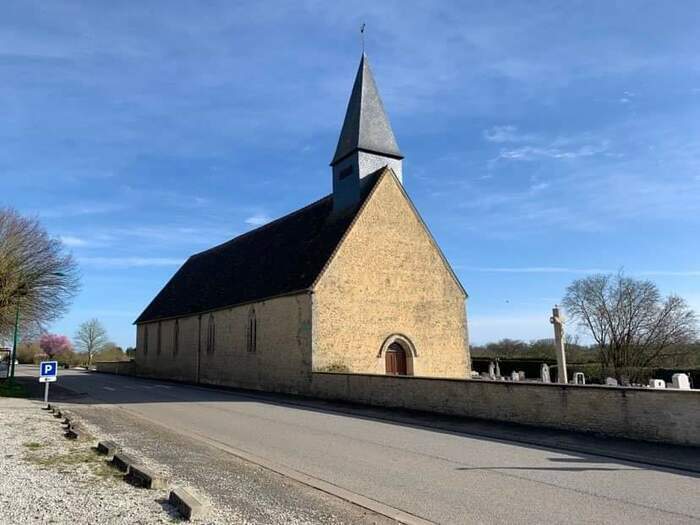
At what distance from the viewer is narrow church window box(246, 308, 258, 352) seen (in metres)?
26.4

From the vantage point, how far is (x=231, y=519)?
18.5 ft

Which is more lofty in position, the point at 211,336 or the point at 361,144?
the point at 361,144

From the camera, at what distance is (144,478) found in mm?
6973

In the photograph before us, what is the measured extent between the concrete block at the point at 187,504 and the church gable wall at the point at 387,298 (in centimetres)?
1558

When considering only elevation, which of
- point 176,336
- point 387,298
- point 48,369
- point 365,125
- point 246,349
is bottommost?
point 48,369

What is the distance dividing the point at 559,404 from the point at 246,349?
711 inches

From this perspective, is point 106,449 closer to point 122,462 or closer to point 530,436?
point 122,462

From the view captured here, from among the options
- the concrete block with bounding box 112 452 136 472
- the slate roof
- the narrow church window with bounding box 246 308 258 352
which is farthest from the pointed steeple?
the concrete block with bounding box 112 452 136 472

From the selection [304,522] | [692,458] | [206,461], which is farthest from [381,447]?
[692,458]

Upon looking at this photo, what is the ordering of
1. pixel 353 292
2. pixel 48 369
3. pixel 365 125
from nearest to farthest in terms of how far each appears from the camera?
1. pixel 48 369
2. pixel 353 292
3. pixel 365 125

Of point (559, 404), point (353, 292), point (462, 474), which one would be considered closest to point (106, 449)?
point (462, 474)

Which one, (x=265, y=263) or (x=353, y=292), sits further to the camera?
(x=265, y=263)

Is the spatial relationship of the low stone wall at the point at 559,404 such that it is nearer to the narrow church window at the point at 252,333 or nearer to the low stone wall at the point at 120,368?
the narrow church window at the point at 252,333

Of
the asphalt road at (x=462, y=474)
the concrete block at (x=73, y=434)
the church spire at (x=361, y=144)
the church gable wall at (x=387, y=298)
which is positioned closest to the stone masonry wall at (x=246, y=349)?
the church gable wall at (x=387, y=298)
